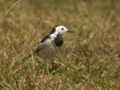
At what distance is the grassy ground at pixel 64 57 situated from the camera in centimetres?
488

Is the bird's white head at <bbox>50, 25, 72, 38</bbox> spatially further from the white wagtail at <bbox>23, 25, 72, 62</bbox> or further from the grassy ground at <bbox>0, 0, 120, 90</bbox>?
the grassy ground at <bbox>0, 0, 120, 90</bbox>

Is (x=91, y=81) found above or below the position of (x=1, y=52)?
below

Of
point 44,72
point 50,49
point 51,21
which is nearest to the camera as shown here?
point 44,72

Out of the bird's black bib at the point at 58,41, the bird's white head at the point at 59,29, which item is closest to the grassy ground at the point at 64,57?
the bird's black bib at the point at 58,41

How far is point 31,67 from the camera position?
198 inches

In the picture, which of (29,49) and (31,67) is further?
(29,49)

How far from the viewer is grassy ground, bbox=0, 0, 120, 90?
192 inches

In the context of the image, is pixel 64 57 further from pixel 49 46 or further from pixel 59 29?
pixel 59 29

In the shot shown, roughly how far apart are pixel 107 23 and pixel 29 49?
3.10 metres

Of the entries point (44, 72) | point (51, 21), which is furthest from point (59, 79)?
point (51, 21)

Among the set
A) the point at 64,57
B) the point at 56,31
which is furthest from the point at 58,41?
the point at 64,57

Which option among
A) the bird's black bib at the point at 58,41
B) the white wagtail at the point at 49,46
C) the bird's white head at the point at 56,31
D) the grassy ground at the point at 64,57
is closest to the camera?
the grassy ground at the point at 64,57

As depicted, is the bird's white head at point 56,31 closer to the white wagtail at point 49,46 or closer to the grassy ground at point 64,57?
the white wagtail at point 49,46

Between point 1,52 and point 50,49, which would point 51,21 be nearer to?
point 50,49
